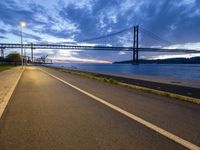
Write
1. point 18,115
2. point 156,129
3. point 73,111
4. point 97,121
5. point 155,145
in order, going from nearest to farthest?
1. point 155,145
2. point 156,129
3. point 97,121
4. point 18,115
5. point 73,111

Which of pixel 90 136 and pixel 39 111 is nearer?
pixel 90 136

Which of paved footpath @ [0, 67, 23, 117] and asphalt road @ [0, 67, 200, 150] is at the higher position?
paved footpath @ [0, 67, 23, 117]

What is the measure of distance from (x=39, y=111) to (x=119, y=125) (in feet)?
9.82

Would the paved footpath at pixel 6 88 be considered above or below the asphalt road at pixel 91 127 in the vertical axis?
above

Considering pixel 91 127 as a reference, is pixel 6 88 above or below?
above

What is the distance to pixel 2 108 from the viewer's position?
8.98m

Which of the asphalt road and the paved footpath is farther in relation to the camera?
the paved footpath

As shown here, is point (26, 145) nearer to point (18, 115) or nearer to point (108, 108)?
point (18, 115)

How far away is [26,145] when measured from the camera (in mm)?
4910

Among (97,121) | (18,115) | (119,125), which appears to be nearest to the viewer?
(119,125)

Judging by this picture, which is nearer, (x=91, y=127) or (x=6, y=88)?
(x=91, y=127)

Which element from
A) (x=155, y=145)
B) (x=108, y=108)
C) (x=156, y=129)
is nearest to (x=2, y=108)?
(x=108, y=108)

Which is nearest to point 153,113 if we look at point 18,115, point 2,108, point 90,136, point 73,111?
point 73,111

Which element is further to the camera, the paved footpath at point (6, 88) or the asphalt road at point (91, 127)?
the paved footpath at point (6, 88)
